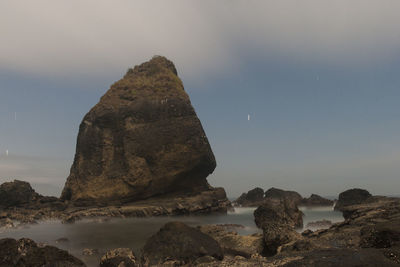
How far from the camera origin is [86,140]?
76562 millimetres

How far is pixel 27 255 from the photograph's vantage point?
12039 millimetres

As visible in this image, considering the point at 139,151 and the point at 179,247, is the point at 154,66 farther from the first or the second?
the point at 179,247

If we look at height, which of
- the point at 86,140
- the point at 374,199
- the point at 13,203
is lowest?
the point at 374,199

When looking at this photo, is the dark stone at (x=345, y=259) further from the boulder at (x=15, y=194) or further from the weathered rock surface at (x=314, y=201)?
the weathered rock surface at (x=314, y=201)

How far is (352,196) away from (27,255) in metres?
76.9

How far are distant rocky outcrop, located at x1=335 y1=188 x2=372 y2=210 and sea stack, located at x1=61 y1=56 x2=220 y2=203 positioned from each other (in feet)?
108

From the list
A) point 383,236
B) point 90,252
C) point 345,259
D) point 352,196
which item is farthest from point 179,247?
point 352,196

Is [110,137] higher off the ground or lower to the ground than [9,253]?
higher

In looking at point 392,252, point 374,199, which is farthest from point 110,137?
point 392,252

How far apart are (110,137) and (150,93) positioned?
15625mm

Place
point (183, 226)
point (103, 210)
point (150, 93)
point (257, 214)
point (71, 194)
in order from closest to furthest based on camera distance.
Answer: point (183, 226)
point (257, 214)
point (103, 210)
point (71, 194)
point (150, 93)

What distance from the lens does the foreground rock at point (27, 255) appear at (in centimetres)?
1187

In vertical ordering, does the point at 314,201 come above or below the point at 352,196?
below

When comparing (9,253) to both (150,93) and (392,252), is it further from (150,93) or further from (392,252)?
(150,93)
